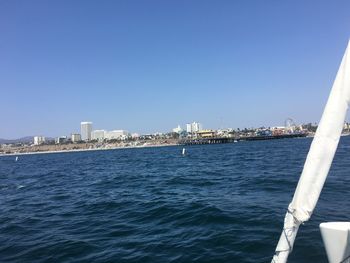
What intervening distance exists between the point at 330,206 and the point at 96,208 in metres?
11.0

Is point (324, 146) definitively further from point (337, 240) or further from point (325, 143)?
point (337, 240)

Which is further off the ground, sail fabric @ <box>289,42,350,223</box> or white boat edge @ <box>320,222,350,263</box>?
sail fabric @ <box>289,42,350,223</box>

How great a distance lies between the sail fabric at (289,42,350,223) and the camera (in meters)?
3.88

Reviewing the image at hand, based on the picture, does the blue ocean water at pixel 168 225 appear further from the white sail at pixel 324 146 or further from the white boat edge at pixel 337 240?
the white sail at pixel 324 146

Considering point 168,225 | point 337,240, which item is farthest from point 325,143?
point 168,225

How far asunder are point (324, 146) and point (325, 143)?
37 millimetres

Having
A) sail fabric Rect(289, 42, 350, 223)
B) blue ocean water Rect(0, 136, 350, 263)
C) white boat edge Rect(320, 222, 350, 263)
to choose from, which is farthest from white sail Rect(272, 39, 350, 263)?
blue ocean water Rect(0, 136, 350, 263)

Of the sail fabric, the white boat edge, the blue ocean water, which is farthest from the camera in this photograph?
the blue ocean water

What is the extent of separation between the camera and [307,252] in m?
8.71

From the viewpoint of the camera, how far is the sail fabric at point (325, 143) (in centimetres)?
388

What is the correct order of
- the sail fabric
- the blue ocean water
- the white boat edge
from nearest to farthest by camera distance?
the sail fabric
the white boat edge
the blue ocean water

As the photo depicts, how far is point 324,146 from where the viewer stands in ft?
13.0

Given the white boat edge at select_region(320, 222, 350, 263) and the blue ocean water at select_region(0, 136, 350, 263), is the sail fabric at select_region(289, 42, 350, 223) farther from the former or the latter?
the blue ocean water at select_region(0, 136, 350, 263)

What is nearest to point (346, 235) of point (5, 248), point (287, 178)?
point (5, 248)
